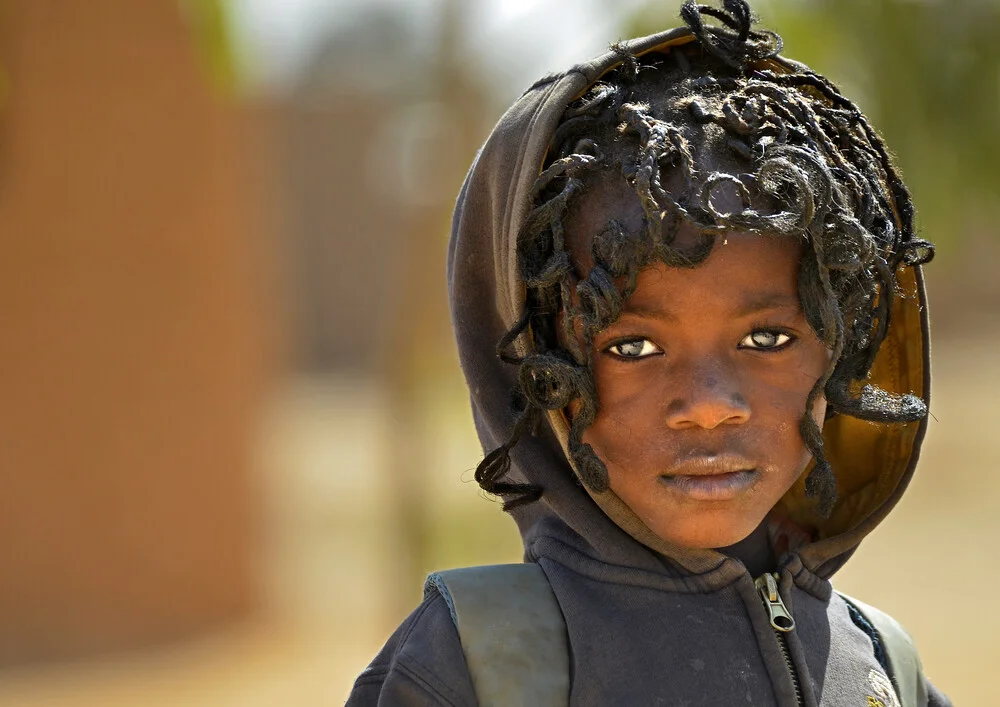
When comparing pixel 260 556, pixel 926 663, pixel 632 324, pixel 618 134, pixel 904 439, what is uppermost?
pixel 618 134

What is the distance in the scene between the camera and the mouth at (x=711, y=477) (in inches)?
69.5

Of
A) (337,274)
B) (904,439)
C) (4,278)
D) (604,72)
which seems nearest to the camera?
(604,72)

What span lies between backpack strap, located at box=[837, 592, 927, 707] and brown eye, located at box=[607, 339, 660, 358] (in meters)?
0.59

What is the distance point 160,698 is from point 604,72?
675cm

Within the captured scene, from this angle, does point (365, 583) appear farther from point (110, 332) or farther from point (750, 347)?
point (750, 347)

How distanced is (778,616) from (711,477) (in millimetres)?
269

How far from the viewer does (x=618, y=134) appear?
1.85 m

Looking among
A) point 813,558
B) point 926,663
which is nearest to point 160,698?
point 926,663

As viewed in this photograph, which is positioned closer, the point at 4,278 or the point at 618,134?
the point at 618,134

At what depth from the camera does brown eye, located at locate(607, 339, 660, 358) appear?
1797 mm

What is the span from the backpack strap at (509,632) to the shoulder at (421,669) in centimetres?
2

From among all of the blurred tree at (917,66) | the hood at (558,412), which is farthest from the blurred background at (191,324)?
the hood at (558,412)

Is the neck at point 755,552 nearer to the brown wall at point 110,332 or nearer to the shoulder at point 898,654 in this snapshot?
the shoulder at point 898,654

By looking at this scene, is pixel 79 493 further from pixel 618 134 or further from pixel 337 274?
pixel 337 274
